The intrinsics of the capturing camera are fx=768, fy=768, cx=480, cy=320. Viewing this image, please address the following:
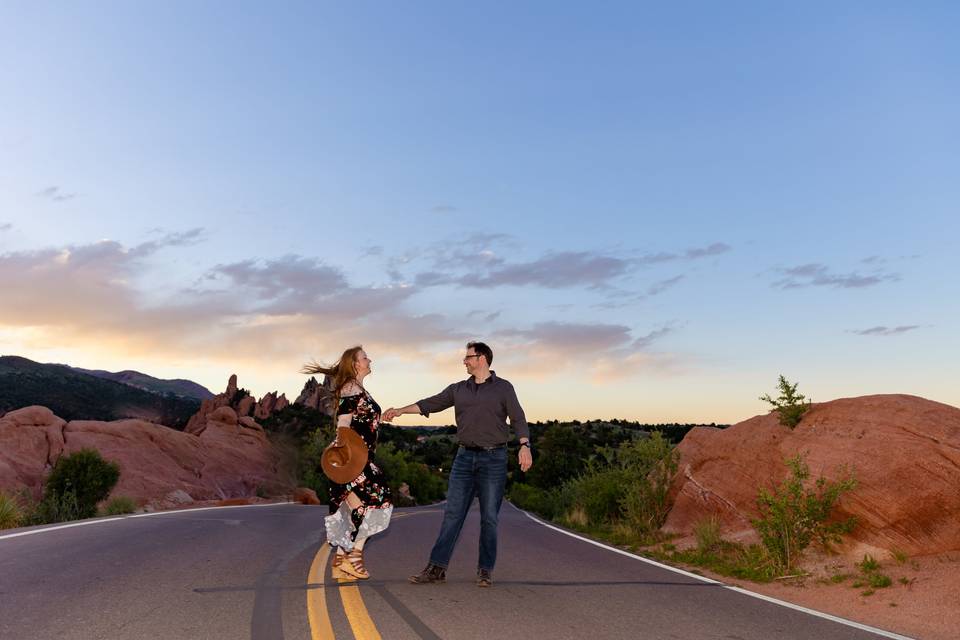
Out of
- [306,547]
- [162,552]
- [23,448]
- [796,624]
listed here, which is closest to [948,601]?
[796,624]

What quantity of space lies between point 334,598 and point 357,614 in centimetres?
77

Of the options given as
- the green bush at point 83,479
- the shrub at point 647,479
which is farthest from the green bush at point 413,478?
the shrub at point 647,479

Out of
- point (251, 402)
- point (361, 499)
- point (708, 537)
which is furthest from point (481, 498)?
point (251, 402)

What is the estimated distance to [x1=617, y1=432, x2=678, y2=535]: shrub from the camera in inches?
609

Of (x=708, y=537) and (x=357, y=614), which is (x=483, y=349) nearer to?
(x=357, y=614)

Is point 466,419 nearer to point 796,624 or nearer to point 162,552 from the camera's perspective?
point 796,624

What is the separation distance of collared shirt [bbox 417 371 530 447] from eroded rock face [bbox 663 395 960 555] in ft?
18.2

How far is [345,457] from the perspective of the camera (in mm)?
8086

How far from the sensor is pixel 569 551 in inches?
477

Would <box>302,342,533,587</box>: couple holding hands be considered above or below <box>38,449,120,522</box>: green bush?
Result: above

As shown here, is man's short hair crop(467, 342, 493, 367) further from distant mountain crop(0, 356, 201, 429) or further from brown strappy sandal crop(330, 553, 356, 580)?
distant mountain crop(0, 356, 201, 429)

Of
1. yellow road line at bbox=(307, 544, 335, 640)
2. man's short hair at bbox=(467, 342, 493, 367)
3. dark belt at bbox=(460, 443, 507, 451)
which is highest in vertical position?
man's short hair at bbox=(467, 342, 493, 367)

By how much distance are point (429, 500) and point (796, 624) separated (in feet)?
204

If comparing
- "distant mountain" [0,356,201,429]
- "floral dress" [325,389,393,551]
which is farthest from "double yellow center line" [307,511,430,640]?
"distant mountain" [0,356,201,429]
